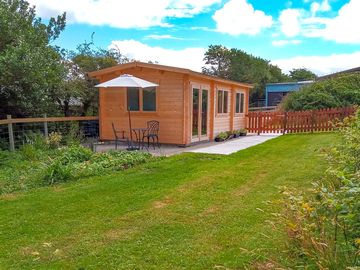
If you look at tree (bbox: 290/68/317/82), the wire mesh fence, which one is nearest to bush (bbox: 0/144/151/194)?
the wire mesh fence

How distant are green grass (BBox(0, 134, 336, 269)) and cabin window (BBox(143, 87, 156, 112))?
4243 mm

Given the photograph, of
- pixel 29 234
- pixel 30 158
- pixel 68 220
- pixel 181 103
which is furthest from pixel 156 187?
pixel 181 103

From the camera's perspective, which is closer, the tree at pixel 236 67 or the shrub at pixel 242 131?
the shrub at pixel 242 131

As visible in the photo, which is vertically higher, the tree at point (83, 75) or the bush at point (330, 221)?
the tree at point (83, 75)

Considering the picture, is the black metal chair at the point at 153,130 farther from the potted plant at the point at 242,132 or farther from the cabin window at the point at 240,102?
the cabin window at the point at 240,102

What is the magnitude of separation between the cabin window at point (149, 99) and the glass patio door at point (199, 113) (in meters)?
1.25

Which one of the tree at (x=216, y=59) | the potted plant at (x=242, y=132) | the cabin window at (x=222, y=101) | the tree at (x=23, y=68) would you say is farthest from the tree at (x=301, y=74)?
the tree at (x=23, y=68)

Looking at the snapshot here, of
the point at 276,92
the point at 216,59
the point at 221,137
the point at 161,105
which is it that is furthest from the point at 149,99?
the point at 216,59

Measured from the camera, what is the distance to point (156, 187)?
504 centimetres

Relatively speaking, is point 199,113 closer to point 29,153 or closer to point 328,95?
point 29,153

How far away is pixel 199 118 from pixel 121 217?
23.1 feet

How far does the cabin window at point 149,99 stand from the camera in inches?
400

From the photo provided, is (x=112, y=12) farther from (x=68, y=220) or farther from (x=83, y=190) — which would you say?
(x=68, y=220)

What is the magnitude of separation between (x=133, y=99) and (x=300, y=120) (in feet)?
25.1
